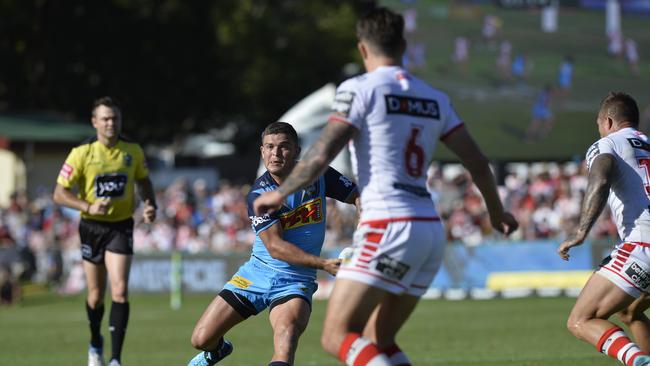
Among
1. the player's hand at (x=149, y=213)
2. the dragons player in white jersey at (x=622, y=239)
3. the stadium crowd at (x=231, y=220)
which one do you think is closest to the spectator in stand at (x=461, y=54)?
the stadium crowd at (x=231, y=220)

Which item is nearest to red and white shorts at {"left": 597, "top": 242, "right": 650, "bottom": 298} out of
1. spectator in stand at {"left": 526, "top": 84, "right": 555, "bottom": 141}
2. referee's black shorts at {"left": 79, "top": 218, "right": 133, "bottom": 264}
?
referee's black shorts at {"left": 79, "top": 218, "right": 133, "bottom": 264}

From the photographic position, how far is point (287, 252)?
8633 mm

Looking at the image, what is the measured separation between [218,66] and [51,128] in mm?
13892

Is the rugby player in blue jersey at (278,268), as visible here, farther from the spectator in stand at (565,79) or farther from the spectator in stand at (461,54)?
the spectator in stand at (565,79)

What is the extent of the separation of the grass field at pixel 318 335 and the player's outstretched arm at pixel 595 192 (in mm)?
3804

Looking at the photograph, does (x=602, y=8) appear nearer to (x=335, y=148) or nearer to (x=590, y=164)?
(x=590, y=164)

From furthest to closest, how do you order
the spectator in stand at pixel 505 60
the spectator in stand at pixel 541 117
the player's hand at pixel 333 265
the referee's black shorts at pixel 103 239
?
the spectator in stand at pixel 505 60 → the spectator in stand at pixel 541 117 → the referee's black shorts at pixel 103 239 → the player's hand at pixel 333 265

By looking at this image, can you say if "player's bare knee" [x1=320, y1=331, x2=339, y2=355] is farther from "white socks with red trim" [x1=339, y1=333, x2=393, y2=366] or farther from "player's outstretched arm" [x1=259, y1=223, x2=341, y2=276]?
"player's outstretched arm" [x1=259, y1=223, x2=341, y2=276]

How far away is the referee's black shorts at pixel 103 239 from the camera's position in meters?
12.5

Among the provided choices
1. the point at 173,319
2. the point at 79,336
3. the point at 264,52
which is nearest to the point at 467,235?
the point at 173,319

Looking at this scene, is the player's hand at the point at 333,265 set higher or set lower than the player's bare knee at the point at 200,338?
higher

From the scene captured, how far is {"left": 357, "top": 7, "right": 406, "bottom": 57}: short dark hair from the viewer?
6879 mm

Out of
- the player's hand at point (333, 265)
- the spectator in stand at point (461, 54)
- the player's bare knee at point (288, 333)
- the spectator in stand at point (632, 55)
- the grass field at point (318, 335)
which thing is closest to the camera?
the player's hand at point (333, 265)

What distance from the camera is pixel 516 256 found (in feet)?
80.8
